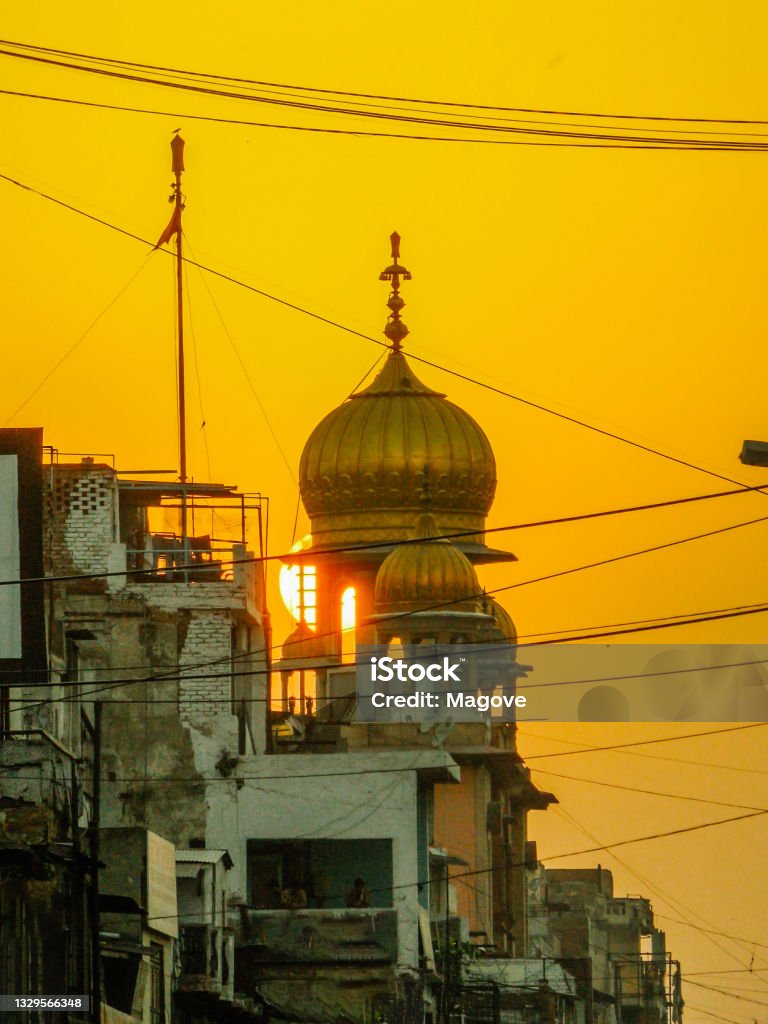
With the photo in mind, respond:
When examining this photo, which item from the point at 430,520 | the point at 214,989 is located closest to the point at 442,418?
the point at 430,520

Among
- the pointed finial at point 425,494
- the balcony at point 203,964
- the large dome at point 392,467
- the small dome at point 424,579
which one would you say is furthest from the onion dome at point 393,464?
the balcony at point 203,964

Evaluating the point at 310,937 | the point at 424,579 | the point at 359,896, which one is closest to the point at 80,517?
the point at 359,896

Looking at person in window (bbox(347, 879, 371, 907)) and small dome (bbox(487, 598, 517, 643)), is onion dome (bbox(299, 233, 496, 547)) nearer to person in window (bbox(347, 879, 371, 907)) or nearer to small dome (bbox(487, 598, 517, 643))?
small dome (bbox(487, 598, 517, 643))

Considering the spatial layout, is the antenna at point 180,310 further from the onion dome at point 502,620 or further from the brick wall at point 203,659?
the onion dome at point 502,620

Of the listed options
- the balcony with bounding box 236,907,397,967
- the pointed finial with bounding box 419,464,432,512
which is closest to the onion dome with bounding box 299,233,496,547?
the pointed finial with bounding box 419,464,432,512

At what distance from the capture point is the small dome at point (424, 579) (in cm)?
6525

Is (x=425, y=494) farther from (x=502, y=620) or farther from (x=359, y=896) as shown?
(x=359, y=896)

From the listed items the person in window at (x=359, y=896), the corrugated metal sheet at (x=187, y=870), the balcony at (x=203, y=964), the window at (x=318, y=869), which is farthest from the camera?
the window at (x=318, y=869)

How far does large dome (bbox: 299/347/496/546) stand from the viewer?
244 ft

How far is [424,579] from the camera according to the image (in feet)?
215

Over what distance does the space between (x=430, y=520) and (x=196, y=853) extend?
20266 mm

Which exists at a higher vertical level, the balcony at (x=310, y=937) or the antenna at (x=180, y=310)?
the antenna at (x=180, y=310)

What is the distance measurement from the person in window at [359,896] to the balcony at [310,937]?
57.6 inches

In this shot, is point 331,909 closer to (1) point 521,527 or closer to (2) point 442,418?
(1) point 521,527
